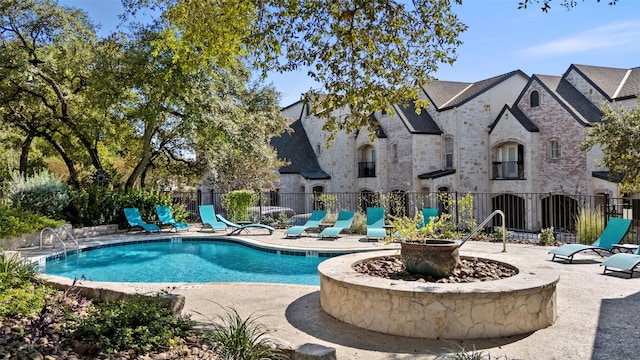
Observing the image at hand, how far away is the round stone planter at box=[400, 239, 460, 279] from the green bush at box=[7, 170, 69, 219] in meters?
13.5

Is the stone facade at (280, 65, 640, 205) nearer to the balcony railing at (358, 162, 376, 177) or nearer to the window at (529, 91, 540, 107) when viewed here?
the window at (529, 91, 540, 107)

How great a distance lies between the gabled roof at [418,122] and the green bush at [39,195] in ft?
58.6

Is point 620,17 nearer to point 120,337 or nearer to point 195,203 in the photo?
point 120,337

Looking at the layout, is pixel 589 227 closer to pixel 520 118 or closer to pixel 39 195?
pixel 520 118

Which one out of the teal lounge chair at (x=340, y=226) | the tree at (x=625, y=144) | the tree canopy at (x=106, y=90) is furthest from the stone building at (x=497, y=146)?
the tree canopy at (x=106, y=90)

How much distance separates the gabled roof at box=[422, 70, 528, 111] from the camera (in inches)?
1011

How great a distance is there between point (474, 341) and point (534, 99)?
70.5 ft

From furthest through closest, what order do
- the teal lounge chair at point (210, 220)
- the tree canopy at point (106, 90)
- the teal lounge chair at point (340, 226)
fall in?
1. the teal lounge chair at point (210, 220)
2. the tree canopy at point (106, 90)
3. the teal lounge chair at point (340, 226)

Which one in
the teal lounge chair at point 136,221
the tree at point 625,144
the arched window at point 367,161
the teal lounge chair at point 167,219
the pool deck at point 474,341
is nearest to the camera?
the pool deck at point 474,341

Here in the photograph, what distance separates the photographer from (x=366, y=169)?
30.7 m

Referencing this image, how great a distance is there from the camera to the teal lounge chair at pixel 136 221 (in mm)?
16109

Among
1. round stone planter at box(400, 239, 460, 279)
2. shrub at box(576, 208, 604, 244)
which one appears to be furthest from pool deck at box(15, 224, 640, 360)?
shrub at box(576, 208, 604, 244)

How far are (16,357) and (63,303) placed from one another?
1.86 meters

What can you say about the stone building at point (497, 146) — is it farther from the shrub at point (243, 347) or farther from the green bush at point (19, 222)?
the shrub at point (243, 347)
